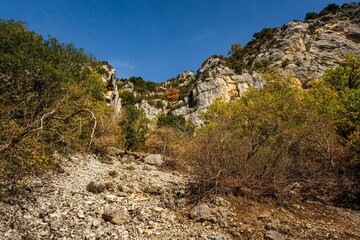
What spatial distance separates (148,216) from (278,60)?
44.6 m

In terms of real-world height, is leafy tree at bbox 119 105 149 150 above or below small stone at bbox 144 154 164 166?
above

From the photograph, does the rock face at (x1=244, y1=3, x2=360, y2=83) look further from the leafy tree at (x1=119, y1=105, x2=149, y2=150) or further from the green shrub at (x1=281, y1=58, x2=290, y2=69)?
the leafy tree at (x1=119, y1=105, x2=149, y2=150)

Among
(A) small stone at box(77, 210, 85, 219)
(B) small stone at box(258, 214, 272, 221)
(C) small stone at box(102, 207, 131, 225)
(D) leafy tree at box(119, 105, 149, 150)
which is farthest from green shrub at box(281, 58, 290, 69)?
(A) small stone at box(77, 210, 85, 219)

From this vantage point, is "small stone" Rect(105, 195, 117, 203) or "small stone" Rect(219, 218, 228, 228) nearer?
"small stone" Rect(219, 218, 228, 228)

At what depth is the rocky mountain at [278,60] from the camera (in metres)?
39.2

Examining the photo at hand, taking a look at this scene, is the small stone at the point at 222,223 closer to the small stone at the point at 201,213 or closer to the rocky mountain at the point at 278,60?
the small stone at the point at 201,213

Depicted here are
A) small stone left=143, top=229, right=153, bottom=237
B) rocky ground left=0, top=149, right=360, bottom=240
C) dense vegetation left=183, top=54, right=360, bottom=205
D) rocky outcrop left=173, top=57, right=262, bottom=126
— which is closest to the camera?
rocky ground left=0, top=149, right=360, bottom=240

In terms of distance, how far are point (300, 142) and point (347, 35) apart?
50.6 m

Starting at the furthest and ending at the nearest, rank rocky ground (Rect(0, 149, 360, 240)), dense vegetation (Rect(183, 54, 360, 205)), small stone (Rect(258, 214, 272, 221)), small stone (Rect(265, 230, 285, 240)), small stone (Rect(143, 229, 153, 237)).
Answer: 1. dense vegetation (Rect(183, 54, 360, 205))
2. small stone (Rect(258, 214, 272, 221))
3. small stone (Rect(143, 229, 153, 237))
4. rocky ground (Rect(0, 149, 360, 240))
5. small stone (Rect(265, 230, 285, 240))

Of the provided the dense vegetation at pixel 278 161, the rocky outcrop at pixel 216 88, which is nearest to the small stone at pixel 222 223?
the dense vegetation at pixel 278 161

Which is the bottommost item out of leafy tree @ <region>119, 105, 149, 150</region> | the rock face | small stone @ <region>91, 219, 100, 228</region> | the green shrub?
small stone @ <region>91, 219, 100, 228</region>

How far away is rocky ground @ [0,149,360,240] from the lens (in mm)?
6027

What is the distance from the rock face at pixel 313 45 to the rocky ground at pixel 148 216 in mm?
36853

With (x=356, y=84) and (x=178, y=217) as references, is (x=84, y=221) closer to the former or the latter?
(x=178, y=217)
